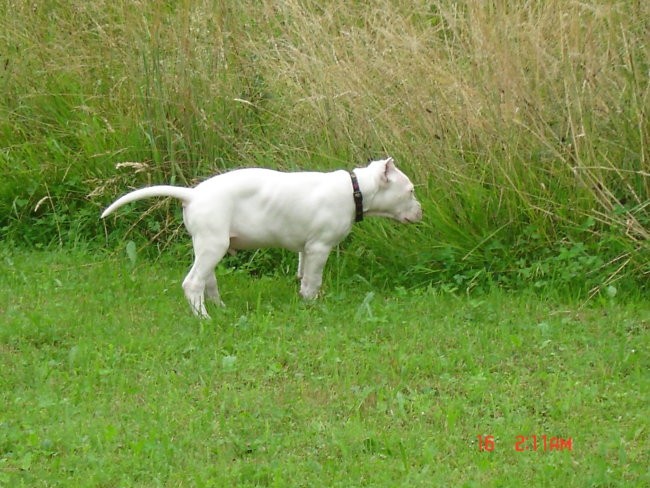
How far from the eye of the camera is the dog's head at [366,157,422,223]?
283 inches

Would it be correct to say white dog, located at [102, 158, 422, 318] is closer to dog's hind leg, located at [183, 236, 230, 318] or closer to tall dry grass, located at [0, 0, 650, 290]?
dog's hind leg, located at [183, 236, 230, 318]

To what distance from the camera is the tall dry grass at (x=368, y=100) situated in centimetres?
750

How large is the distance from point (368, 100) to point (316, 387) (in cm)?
296

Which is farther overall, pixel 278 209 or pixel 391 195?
pixel 391 195

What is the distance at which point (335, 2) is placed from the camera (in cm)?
912

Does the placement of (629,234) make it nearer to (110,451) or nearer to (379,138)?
(379,138)

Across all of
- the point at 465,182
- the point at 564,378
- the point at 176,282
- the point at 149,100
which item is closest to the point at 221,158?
the point at 149,100

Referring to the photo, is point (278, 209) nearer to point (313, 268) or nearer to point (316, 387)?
point (313, 268)
